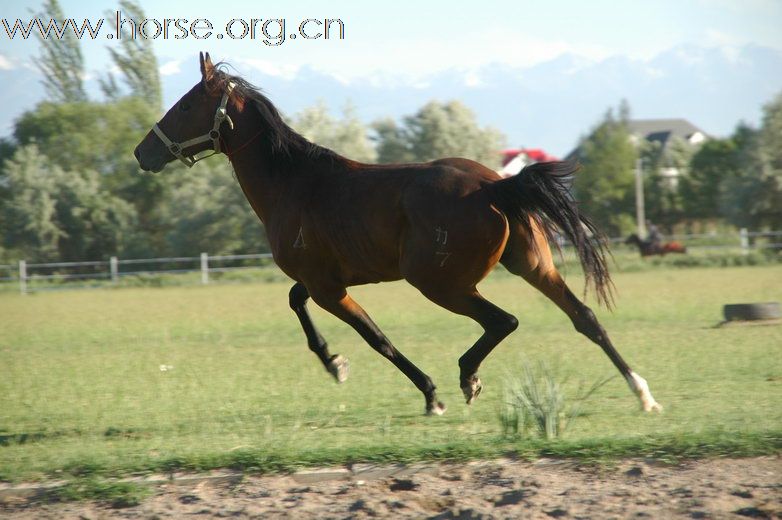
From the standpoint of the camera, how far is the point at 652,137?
89.5 meters

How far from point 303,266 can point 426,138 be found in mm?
45483

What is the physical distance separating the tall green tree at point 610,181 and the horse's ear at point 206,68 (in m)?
48.4

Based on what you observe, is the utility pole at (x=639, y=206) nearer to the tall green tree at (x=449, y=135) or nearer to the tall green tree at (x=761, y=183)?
the tall green tree at (x=449, y=135)

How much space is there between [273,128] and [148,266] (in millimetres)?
30279

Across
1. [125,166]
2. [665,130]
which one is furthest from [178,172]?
[665,130]

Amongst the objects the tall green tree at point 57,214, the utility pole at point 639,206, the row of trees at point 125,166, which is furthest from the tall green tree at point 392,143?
the tall green tree at point 57,214

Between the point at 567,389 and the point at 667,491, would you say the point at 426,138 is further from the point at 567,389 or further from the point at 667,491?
the point at 667,491

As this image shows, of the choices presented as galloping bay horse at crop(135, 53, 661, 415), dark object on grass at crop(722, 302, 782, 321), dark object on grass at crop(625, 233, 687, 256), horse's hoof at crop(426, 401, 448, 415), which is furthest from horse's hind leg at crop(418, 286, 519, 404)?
dark object on grass at crop(625, 233, 687, 256)

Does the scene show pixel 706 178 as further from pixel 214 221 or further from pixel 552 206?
pixel 552 206

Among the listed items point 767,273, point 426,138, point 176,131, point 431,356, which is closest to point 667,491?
point 176,131

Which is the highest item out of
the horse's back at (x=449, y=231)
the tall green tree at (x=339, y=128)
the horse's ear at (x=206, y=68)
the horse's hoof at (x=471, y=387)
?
the tall green tree at (x=339, y=128)

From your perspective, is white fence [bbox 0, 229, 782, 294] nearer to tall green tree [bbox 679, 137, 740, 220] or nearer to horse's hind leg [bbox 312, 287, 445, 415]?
tall green tree [bbox 679, 137, 740, 220]

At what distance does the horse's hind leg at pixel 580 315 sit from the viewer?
6.39 m

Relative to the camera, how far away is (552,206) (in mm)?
6285
